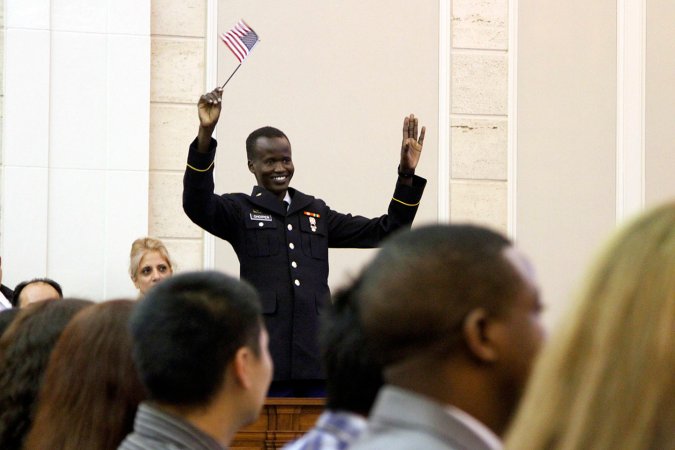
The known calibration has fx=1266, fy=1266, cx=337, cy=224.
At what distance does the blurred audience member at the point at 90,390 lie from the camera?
234cm

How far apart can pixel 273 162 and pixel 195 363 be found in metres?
3.09

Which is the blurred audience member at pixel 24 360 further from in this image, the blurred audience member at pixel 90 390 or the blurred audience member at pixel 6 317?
the blurred audience member at pixel 6 317

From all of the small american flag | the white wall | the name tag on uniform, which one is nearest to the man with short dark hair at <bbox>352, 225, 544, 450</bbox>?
the name tag on uniform

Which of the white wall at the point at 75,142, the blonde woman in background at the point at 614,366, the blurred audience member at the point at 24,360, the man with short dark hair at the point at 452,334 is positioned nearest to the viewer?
the blonde woman in background at the point at 614,366

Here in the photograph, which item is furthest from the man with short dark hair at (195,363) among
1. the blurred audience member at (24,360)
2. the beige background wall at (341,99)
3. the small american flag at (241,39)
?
the beige background wall at (341,99)

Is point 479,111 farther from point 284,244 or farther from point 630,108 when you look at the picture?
point 284,244

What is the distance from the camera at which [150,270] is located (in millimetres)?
5789

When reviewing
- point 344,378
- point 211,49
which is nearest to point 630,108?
point 211,49

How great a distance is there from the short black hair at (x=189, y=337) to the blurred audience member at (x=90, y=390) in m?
0.20

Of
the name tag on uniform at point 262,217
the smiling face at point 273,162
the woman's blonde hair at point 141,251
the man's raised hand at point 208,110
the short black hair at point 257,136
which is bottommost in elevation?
the woman's blonde hair at point 141,251

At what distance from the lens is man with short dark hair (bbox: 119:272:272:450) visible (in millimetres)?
2145

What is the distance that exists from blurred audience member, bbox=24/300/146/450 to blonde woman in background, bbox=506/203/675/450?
4.16 feet

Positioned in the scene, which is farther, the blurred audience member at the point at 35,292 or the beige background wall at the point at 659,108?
the beige background wall at the point at 659,108

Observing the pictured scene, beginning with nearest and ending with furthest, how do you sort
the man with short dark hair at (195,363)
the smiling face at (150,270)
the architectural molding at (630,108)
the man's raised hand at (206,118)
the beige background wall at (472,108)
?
the man with short dark hair at (195,363) < the man's raised hand at (206,118) < the smiling face at (150,270) < the beige background wall at (472,108) < the architectural molding at (630,108)
